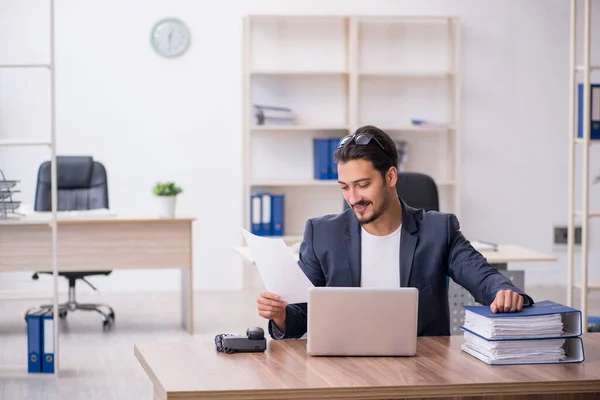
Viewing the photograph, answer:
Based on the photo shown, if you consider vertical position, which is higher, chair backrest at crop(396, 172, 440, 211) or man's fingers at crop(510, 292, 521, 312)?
chair backrest at crop(396, 172, 440, 211)

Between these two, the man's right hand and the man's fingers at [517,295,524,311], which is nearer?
the man's fingers at [517,295,524,311]

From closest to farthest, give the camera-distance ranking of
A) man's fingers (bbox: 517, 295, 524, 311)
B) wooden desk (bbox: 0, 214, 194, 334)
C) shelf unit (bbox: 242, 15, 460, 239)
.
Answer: man's fingers (bbox: 517, 295, 524, 311) < wooden desk (bbox: 0, 214, 194, 334) < shelf unit (bbox: 242, 15, 460, 239)

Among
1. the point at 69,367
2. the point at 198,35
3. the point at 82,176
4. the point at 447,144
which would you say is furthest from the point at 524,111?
the point at 69,367

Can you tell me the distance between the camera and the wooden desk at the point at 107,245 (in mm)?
5324

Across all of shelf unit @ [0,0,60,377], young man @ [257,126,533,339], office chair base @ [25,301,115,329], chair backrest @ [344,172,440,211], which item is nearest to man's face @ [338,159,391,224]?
young man @ [257,126,533,339]

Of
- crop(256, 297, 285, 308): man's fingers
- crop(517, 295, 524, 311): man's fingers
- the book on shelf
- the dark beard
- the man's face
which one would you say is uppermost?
the book on shelf

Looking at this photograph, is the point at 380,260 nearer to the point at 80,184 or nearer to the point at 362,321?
the point at 362,321

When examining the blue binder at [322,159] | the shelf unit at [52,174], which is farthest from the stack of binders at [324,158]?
the shelf unit at [52,174]

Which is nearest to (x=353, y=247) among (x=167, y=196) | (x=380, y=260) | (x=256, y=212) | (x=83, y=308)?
(x=380, y=260)

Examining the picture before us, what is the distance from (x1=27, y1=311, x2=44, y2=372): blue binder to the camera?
4.66 m

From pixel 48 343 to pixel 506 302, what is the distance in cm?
297

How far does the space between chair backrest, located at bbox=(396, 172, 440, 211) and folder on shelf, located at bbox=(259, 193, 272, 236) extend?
259 cm

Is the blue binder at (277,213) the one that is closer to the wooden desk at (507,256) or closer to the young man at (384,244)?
the wooden desk at (507,256)

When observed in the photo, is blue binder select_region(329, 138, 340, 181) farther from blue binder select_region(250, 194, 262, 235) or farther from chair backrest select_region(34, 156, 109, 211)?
chair backrest select_region(34, 156, 109, 211)
